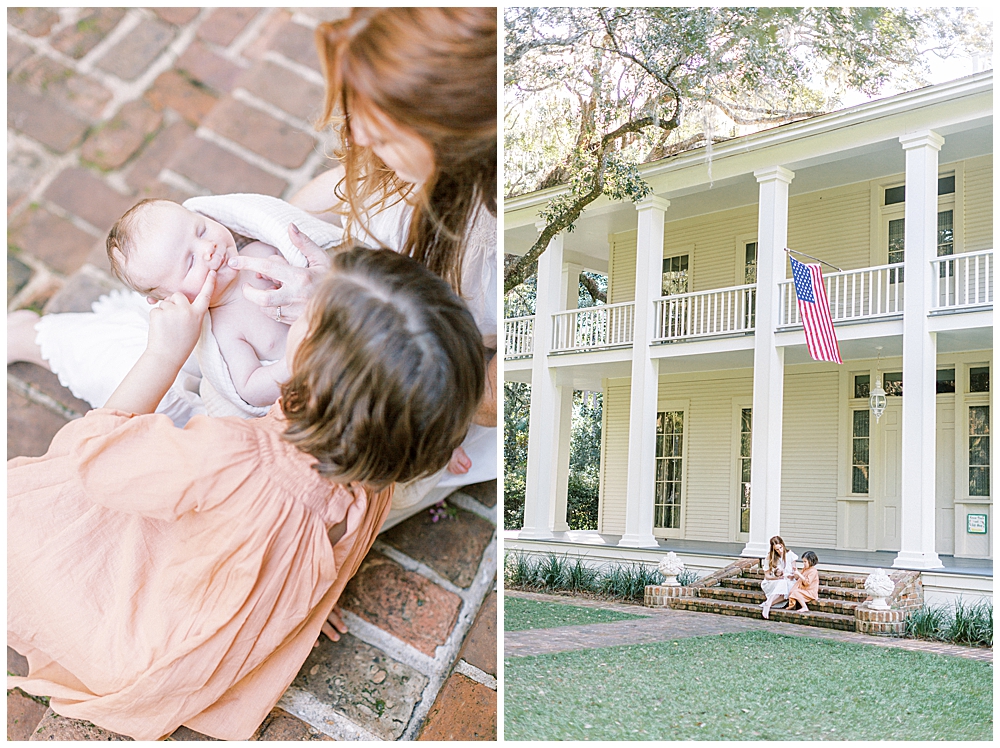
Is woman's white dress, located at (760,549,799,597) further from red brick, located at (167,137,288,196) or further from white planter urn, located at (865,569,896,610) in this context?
red brick, located at (167,137,288,196)

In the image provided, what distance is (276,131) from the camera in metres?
3.13

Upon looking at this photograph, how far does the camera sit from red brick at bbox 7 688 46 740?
3.01 meters

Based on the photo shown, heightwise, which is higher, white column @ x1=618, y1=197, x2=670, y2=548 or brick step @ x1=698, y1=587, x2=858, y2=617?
white column @ x1=618, y1=197, x2=670, y2=548

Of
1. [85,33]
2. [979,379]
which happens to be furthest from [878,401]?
[85,33]

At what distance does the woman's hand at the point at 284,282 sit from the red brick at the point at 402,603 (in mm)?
1011

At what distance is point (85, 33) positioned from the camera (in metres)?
3.16

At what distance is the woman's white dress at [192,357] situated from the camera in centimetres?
292

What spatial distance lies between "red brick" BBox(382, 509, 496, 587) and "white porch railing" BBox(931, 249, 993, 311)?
5.08 metres

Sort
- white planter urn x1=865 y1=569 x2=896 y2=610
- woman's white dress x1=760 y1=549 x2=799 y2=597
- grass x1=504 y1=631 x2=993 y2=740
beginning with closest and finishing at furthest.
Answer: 1. grass x1=504 y1=631 x2=993 y2=740
2. white planter urn x1=865 y1=569 x2=896 y2=610
3. woman's white dress x1=760 y1=549 x2=799 y2=597

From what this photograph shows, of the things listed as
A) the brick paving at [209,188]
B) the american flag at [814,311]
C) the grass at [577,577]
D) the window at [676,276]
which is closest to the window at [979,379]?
the american flag at [814,311]

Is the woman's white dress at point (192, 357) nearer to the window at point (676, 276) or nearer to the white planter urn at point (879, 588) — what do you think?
the white planter urn at point (879, 588)

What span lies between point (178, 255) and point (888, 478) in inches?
309


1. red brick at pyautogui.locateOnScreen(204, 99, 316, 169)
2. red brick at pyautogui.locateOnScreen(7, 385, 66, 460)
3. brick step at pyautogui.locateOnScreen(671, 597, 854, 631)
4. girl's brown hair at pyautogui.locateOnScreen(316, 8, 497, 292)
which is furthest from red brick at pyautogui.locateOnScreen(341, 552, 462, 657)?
brick step at pyautogui.locateOnScreen(671, 597, 854, 631)

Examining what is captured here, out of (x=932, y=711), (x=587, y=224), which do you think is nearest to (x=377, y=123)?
(x=932, y=711)
